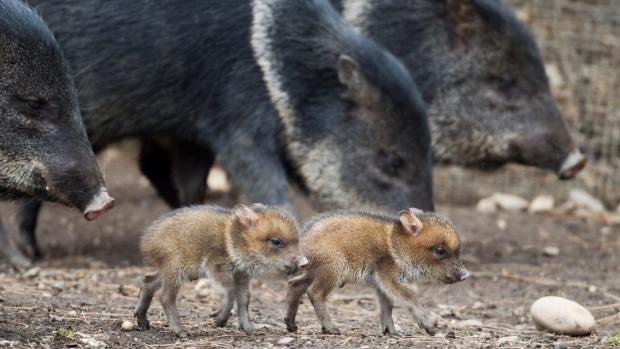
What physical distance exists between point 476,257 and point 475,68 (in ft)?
4.26

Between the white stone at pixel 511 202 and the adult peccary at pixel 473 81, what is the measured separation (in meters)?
2.01

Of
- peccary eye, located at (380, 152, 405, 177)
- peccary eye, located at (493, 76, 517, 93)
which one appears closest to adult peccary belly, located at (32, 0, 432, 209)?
peccary eye, located at (380, 152, 405, 177)

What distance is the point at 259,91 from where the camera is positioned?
704 centimetres

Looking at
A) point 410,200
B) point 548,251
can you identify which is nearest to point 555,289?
point 410,200

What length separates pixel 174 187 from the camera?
317 inches

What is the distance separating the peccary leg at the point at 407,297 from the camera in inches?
193

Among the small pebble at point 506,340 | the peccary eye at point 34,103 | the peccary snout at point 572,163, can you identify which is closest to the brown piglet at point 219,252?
the peccary eye at point 34,103

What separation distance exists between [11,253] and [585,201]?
509cm

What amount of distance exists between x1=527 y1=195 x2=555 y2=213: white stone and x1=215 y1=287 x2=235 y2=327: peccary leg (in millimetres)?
5618

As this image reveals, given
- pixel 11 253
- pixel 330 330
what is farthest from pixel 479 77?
pixel 330 330

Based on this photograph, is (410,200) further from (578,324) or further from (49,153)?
(49,153)

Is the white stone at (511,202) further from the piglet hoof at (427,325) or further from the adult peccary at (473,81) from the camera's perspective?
the piglet hoof at (427,325)

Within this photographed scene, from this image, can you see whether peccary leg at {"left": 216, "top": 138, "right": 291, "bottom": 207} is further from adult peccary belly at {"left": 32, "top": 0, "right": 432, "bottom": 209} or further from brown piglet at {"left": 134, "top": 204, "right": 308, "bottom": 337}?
brown piglet at {"left": 134, "top": 204, "right": 308, "bottom": 337}

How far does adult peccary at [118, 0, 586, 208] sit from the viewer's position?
8.02 meters
